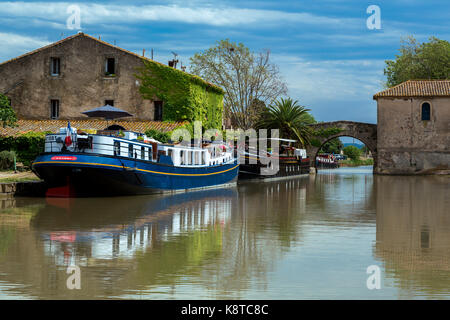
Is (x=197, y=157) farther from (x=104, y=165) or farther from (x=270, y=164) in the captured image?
(x=270, y=164)

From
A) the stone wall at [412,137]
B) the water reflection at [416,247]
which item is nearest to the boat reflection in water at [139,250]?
the water reflection at [416,247]

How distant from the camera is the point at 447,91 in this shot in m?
51.5

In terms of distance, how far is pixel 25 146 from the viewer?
2930cm

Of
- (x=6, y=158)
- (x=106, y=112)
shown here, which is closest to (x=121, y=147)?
(x=106, y=112)

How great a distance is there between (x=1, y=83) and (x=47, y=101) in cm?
325

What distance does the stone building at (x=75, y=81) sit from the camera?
37.8 metres

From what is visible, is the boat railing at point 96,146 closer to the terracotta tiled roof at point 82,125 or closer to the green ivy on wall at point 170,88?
the terracotta tiled roof at point 82,125

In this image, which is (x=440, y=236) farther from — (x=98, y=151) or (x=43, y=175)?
(x=43, y=175)

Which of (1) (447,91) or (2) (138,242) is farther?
(1) (447,91)

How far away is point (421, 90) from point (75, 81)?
97.5ft

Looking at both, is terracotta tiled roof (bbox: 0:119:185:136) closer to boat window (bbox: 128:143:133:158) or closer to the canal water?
boat window (bbox: 128:143:133:158)

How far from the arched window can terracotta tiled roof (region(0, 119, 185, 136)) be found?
81.2 feet
